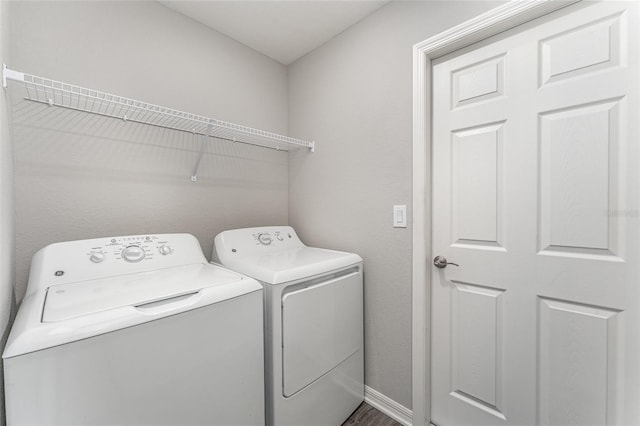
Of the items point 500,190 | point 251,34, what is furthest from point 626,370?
point 251,34

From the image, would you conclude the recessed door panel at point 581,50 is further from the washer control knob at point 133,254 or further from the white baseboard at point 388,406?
the washer control knob at point 133,254

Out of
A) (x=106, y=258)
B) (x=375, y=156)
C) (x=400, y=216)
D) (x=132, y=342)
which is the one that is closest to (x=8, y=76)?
(x=106, y=258)

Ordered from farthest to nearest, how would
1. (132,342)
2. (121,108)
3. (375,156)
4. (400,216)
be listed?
(375,156) → (400,216) → (121,108) → (132,342)

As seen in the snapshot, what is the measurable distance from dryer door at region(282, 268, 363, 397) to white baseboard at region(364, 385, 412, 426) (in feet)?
1.11

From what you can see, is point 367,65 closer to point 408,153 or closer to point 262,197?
point 408,153

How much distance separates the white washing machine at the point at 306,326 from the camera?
1200 millimetres

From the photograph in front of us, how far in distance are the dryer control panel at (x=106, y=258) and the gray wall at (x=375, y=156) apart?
99 cm

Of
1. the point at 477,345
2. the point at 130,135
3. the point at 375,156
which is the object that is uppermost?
the point at 130,135

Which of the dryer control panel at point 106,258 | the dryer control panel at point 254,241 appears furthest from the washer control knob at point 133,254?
the dryer control panel at point 254,241

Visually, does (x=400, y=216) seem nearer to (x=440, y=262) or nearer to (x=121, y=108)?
(x=440, y=262)

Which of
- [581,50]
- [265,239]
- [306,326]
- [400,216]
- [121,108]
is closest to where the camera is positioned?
[581,50]

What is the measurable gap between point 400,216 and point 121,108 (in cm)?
168

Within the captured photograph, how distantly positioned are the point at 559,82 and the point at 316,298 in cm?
148

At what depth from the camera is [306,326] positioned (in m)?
1.29
